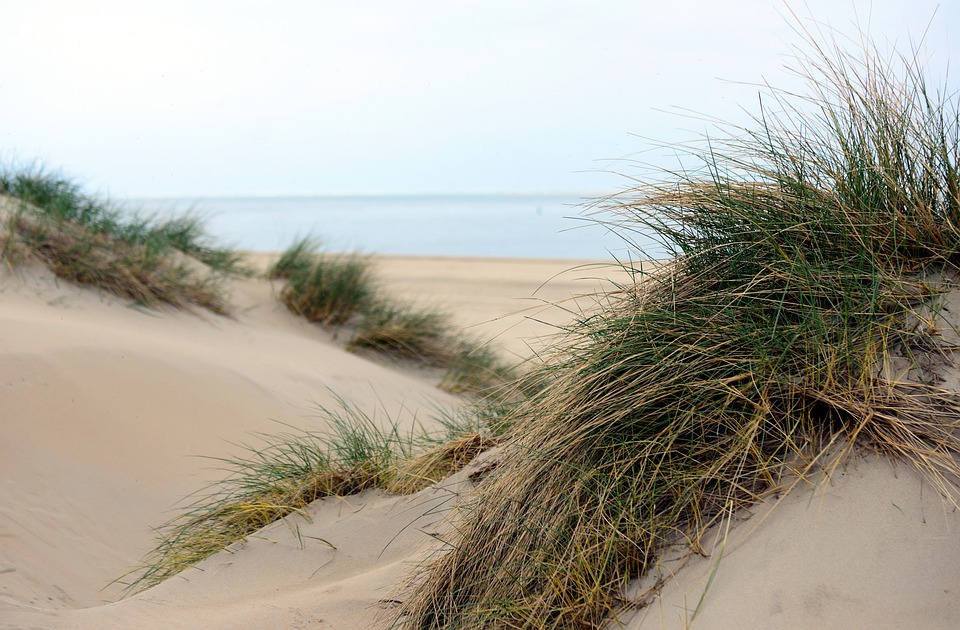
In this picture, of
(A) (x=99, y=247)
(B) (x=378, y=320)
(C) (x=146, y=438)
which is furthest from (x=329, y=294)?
(C) (x=146, y=438)

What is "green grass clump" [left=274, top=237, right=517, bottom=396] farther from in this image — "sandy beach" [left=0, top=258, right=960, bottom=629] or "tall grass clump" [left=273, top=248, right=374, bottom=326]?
"sandy beach" [left=0, top=258, right=960, bottom=629]

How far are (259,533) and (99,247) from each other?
3720mm

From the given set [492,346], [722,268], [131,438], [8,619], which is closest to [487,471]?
[722,268]

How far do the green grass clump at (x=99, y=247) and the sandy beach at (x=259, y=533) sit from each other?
17 centimetres

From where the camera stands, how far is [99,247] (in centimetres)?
575

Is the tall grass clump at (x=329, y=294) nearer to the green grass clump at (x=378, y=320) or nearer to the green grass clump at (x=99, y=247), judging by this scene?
the green grass clump at (x=378, y=320)

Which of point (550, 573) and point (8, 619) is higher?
point (550, 573)

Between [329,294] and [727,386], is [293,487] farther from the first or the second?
[329,294]

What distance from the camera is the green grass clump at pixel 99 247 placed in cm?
543

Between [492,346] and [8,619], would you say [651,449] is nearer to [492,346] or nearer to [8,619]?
[8,619]

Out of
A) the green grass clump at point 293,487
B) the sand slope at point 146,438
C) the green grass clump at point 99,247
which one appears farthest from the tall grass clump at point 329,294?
the green grass clump at point 293,487

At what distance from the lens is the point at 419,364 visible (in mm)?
6934

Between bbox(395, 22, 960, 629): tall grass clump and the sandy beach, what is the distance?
4.7 inches

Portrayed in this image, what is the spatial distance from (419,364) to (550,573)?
5.08 meters
